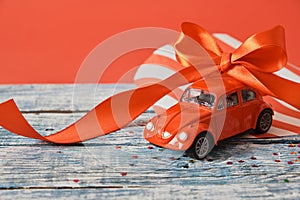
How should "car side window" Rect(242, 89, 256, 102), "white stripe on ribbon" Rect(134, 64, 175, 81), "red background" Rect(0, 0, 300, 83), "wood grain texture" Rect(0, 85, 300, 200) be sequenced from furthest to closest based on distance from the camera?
"red background" Rect(0, 0, 300, 83), "white stripe on ribbon" Rect(134, 64, 175, 81), "car side window" Rect(242, 89, 256, 102), "wood grain texture" Rect(0, 85, 300, 200)

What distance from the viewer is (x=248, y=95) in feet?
3.92

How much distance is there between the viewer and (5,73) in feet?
7.58

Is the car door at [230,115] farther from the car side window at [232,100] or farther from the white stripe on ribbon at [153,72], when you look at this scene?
the white stripe on ribbon at [153,72]

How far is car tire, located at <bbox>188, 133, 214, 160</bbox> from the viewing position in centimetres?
108

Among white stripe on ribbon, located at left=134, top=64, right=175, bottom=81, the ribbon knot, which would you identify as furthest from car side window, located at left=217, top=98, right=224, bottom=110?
white stripe on ribbon, located at left=134, top=64, right=175, bottom=81

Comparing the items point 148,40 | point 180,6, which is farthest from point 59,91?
point 180,6

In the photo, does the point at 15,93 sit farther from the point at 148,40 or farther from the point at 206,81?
the point at 206,81

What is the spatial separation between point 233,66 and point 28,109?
59 cm

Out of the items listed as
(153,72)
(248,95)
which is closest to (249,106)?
(248,95)

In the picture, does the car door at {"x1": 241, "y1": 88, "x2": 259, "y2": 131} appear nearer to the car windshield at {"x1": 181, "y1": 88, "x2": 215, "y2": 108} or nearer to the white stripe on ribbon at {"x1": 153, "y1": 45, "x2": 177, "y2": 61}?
the car windshield at {"x1": 181, "y1": 88, "x2": 215, "y2": 108}

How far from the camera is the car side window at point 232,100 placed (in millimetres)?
1149

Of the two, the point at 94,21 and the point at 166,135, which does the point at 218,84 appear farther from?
the point at 94,21

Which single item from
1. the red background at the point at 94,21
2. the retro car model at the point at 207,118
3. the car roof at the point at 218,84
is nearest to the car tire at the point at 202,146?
the retro car model at the point at 207,118

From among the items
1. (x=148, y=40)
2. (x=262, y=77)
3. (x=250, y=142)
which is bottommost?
(x=250, y=142)
